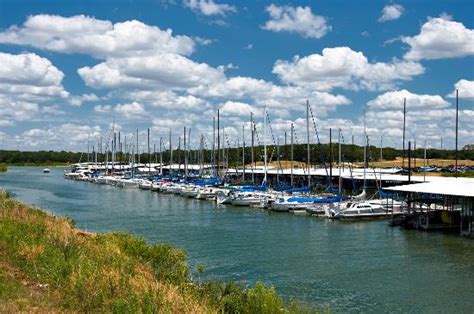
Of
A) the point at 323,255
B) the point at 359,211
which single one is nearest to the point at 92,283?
the point at 323,255

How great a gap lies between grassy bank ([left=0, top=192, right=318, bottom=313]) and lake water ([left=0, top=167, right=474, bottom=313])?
887 centimetres

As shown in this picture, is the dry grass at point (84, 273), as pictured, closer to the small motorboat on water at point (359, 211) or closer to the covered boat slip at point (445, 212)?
the covered boat slip at point (445, 212)

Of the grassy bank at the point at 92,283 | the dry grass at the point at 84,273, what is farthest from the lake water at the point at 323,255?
the dry grass at the point at 84,273

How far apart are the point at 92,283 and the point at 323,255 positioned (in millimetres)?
27125

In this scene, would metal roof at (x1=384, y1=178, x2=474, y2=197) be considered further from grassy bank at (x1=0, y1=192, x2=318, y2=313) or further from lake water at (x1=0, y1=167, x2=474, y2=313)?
grassy bank at (x1=0, y1=192, x2=318, y2=313)

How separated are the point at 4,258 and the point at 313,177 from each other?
323 feet

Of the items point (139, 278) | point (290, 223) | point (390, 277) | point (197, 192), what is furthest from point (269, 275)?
point (197, 192)

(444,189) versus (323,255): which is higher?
(444,189)

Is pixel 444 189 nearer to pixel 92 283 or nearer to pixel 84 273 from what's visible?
pixel 84 273

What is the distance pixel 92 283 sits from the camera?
1728 centimetres

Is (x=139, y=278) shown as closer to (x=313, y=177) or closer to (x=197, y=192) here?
(x=197, y=192)

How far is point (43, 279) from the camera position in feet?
59.2

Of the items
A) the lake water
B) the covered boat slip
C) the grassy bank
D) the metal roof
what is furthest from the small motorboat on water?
the grassy bank

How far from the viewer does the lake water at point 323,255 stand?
29.7 meters
